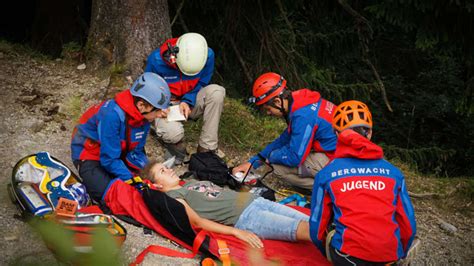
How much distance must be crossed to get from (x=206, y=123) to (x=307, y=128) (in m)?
1.32

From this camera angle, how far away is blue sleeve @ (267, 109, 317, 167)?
5.17 meters

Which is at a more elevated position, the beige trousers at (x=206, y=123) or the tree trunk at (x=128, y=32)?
the tree trunk at (x=128, y=32)

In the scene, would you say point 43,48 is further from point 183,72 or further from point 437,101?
point 437,101

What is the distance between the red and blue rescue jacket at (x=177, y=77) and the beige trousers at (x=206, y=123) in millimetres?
106

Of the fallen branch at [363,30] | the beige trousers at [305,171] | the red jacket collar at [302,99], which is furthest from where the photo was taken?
the fallen branch at [363,30]

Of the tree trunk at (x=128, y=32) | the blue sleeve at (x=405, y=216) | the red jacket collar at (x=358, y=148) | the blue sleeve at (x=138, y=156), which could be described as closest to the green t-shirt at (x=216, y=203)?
the blue sleeve at (x=138, y=156)

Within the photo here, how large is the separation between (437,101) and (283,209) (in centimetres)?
Answer: 863

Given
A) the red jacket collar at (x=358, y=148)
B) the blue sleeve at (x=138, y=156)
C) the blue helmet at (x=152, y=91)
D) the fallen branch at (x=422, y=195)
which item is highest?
the blue helmet at (x=152, y=91)

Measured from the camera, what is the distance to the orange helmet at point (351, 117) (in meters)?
4.07

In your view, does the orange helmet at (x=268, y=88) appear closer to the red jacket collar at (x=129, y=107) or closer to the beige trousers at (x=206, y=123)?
the beige trousers at (x=206, y=123)

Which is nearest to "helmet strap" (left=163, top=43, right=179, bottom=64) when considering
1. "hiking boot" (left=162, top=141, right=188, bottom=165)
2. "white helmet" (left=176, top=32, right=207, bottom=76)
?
"white helmet" (left=176, top=32, right=207, bottom=76)

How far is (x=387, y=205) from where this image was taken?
3.55 m

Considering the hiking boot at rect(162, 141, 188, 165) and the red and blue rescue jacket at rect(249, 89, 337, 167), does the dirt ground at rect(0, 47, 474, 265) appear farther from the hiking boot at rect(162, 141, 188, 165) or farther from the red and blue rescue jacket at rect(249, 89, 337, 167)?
the red and blue rescue jacket at rect(249, 89, 337, 167)

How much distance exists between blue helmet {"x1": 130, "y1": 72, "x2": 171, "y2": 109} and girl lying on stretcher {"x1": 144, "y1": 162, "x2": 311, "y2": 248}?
0.59 metres
